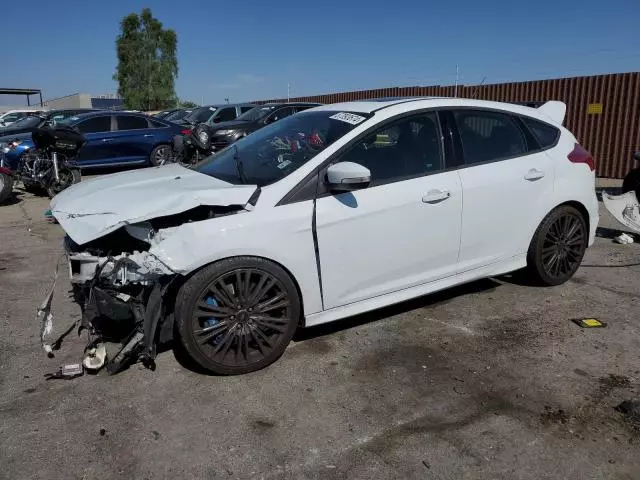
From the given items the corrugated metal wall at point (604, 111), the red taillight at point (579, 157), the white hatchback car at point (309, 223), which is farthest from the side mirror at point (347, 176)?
the corrugated metal wall at point (604, 111)

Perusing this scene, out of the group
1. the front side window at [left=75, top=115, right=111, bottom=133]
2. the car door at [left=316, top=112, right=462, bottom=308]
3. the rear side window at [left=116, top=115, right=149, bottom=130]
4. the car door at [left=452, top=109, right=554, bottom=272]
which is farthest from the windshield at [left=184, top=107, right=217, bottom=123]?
the car door at [left=316, top=112, right=462, bottom=308]

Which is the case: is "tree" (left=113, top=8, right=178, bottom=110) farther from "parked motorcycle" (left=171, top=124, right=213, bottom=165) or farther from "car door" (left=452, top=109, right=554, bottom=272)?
"car door" (left=452, top=109, right=554, bottom=272)

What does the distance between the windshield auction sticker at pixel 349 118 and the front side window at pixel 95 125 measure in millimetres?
10089

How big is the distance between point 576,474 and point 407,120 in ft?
8.31

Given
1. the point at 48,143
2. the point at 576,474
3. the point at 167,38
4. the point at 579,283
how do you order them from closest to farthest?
the point at 576,474, the point at 579,283, the point at 48,143, the point at 167,38

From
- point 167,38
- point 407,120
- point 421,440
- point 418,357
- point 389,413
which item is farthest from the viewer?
point 167,38

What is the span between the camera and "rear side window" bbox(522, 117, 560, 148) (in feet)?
15.3

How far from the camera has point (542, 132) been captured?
4.70 metres

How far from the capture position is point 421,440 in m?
2.82

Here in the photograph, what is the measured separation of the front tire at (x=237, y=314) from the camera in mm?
3215

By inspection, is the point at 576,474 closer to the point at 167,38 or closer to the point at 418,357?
the point at 418,357

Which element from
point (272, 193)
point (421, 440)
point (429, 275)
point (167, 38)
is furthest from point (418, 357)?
point (167, 38)

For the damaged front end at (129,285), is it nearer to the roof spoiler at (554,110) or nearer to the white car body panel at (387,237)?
the white car body panel at (387,237)

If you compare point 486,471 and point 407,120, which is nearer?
point 486,471
